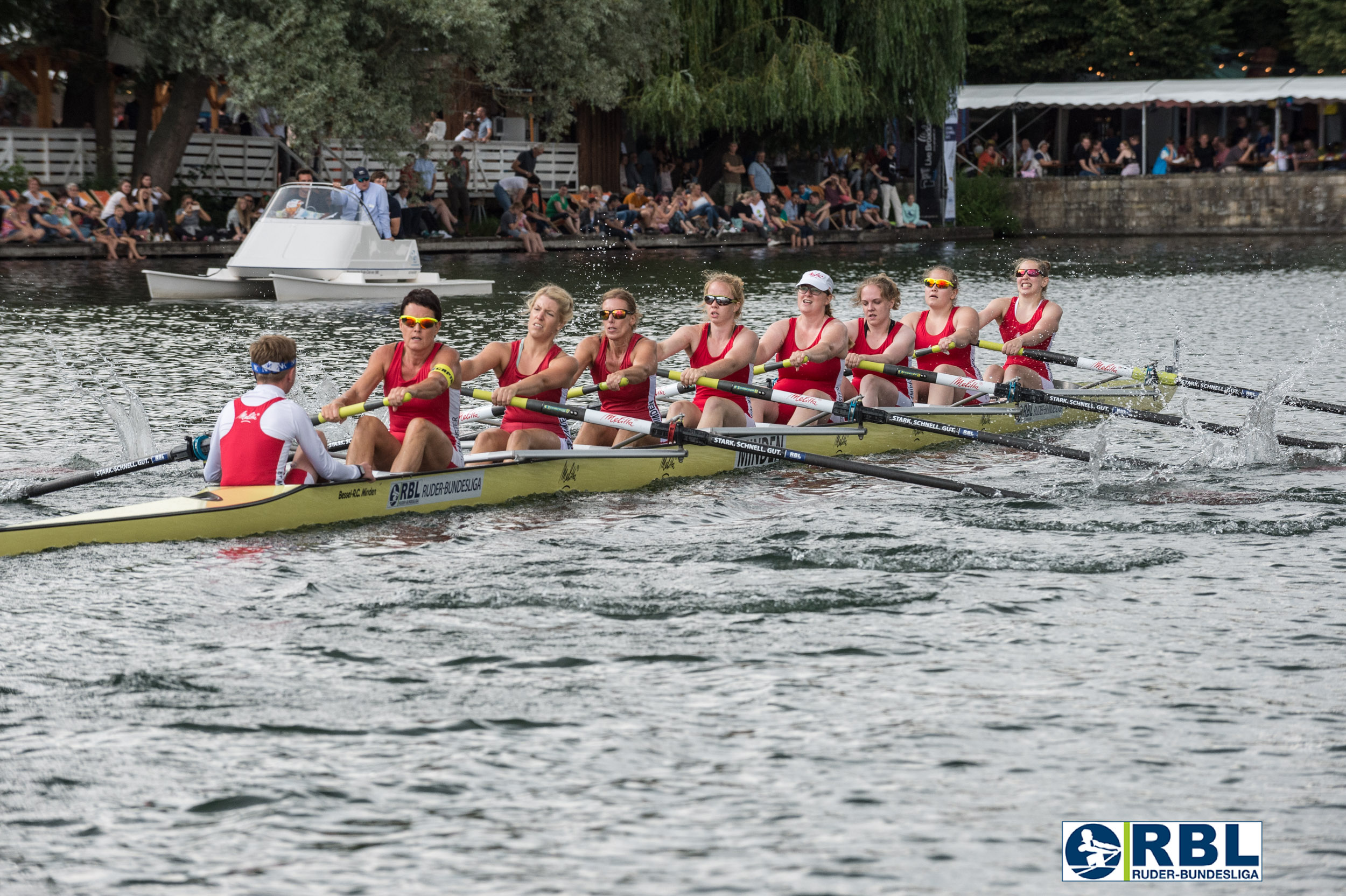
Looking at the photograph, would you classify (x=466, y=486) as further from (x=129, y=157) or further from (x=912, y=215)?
(x=912, y=215)

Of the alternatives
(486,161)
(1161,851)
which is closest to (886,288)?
(1161,851)

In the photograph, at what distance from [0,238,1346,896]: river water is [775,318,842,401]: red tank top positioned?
1076 mm

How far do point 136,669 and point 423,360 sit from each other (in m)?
3.38

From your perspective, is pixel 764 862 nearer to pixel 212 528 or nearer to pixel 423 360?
pixel 212 528

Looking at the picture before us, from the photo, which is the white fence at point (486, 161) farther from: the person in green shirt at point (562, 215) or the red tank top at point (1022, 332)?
the red tank top at point (1022, 332)

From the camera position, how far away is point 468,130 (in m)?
37.5

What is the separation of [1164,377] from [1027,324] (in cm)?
126

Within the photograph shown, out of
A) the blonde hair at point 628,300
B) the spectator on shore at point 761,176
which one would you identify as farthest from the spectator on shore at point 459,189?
the blonde hair at point 628,300

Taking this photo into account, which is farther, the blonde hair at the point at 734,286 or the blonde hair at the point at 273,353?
the blonde hair at the point at 734,286

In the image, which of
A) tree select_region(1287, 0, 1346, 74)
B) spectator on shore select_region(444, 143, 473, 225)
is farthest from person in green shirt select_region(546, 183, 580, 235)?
tree select_region(1287, 0, 1346, 74)

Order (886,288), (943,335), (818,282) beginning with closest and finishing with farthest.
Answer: (818,282)
(886,288)
(943,335)

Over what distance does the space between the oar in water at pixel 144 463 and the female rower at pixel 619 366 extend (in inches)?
62.0

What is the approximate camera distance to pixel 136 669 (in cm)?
736

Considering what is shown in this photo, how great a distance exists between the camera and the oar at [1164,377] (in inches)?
556
